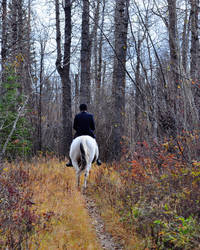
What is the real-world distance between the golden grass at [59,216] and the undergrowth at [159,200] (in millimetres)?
557

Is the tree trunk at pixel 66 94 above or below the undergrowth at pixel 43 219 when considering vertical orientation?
above

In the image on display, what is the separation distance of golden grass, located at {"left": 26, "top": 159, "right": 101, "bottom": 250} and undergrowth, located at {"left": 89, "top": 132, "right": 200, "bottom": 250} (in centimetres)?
56

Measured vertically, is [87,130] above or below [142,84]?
below

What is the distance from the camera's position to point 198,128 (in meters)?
4.43

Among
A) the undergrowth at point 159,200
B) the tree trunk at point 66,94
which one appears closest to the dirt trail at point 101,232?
the undergrowth at point 159,200

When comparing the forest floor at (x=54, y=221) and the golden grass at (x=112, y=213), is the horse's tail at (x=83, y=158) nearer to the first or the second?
the golden grass at (x=112, y=213)

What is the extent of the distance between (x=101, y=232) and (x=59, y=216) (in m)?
0.80

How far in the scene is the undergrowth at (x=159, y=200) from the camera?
369 centimetres

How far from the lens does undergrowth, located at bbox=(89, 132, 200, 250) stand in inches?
145

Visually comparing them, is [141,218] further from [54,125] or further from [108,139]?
[54,125]

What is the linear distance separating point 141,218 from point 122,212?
25.9 inches

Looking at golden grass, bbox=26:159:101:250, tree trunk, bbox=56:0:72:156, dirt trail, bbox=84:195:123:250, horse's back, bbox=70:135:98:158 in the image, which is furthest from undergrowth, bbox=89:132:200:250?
tree trunk, bbox=56:0:72:156

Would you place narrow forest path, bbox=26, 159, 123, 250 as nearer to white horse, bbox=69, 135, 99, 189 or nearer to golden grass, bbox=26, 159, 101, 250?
golden grass, bbox=26, 159, 101, 250

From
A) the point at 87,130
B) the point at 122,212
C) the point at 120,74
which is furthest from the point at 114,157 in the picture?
the point at 122,212
